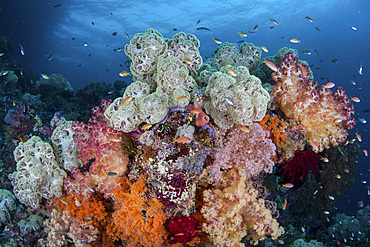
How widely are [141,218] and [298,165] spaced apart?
432 centimetres

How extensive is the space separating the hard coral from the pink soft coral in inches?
43.1

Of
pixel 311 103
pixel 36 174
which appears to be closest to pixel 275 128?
pixel 311 103

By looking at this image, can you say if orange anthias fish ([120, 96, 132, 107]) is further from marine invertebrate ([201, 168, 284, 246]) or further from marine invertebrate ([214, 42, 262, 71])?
marine invertebrate ([214, 42, 262, 71])

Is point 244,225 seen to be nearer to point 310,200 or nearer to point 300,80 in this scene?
point 300,80

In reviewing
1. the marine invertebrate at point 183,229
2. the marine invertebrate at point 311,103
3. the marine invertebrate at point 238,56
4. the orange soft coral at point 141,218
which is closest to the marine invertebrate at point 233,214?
the marine invertebrate at point 183,229

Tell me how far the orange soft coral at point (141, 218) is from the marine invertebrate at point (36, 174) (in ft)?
6.73

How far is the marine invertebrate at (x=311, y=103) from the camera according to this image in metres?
4.62

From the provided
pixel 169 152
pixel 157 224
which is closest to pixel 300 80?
pixel 169 152

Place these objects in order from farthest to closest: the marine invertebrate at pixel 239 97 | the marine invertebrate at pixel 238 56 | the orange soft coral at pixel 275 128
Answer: the marine invertebrate at pixel 238 56 → the orange soft coral at pixel 275 128 → the marine invertebrate at pixel 239 97

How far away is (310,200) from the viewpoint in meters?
8.26

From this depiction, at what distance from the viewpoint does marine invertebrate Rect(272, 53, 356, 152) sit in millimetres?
4621

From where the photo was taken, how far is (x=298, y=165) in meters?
5.05

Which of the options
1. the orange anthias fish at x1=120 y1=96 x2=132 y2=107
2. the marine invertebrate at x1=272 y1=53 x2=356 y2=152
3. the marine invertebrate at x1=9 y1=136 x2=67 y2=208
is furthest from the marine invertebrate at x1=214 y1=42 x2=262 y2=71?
the marine invertebrate at x1=9 y1=136 x2=67 y2=208

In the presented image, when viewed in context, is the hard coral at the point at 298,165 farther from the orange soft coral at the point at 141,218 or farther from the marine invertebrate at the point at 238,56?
the orange soft coral at the point at 141,218
